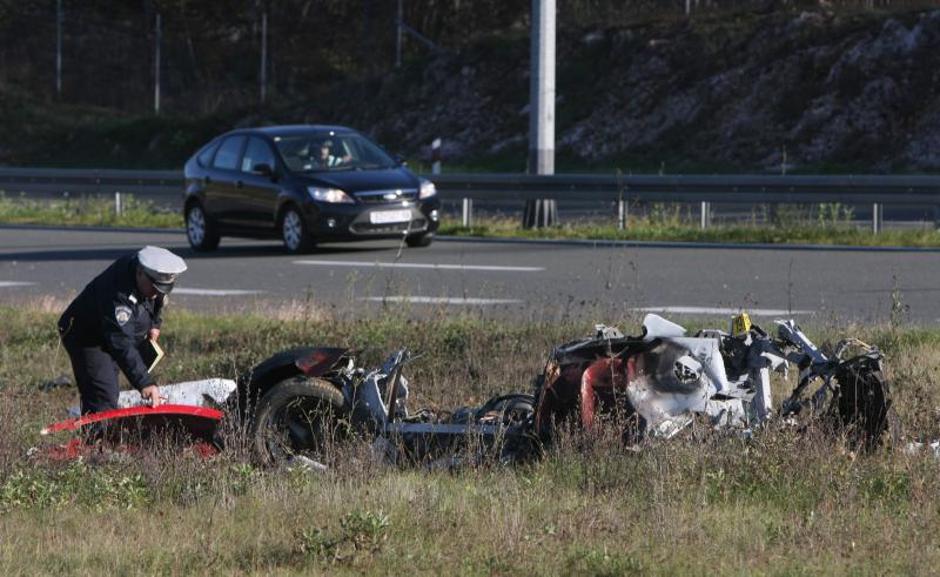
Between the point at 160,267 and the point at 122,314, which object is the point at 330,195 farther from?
the point at 160,267

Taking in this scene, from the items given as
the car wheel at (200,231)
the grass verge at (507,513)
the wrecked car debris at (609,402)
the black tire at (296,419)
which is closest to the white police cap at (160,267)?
the wrecked car debris at (609,402)

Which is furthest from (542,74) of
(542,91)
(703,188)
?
(703,188)

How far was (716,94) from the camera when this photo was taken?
35.7 m

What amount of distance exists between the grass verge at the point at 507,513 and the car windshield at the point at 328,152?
461 inches

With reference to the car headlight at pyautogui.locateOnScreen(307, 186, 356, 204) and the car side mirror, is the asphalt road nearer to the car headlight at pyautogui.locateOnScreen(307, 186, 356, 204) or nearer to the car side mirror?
the car headlight at pyautogui.locateOnScreen(307, 186, 356, 204)

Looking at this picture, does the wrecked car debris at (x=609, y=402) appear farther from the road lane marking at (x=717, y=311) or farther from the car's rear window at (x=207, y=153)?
the car's rear window at (x=207, y=153)

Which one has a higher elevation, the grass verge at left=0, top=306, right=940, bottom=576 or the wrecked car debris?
the wrecked car debris

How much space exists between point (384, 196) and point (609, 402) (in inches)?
480

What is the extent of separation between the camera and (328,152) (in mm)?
20578

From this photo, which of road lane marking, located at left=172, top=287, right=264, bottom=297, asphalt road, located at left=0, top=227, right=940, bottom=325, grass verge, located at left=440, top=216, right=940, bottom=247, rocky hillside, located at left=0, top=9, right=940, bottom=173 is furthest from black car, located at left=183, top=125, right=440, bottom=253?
rocky hillside, located at left=0, top=9, right=940, bottom=173

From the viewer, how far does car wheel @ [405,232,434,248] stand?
20.1m

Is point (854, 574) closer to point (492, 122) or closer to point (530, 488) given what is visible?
point (530, 488)

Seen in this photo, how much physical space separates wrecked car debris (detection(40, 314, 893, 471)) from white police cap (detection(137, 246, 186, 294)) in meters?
0.57

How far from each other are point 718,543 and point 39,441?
4.00 metres
